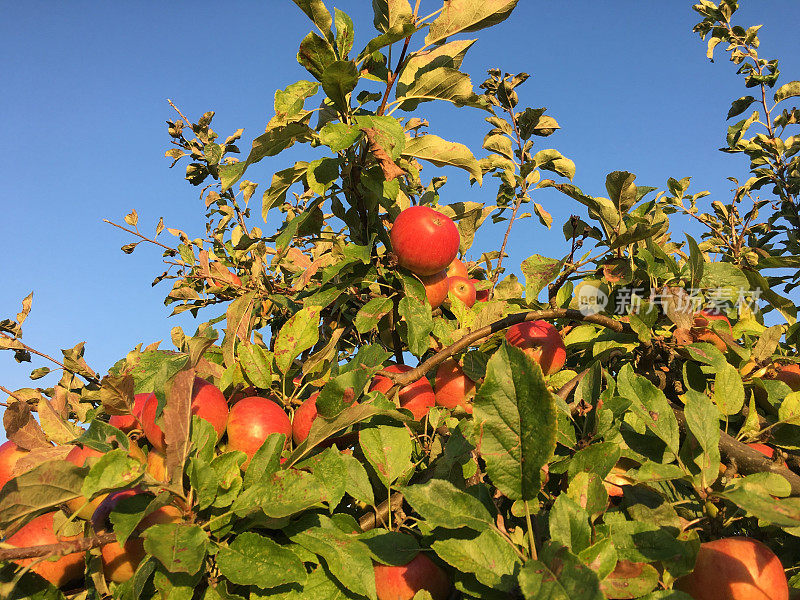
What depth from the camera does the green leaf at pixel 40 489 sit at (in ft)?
2.73

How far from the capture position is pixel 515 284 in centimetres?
221

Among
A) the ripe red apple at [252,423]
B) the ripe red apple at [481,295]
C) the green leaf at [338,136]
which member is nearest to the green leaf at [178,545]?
the ripe red apple at [252,423]

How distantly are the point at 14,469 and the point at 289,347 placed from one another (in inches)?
26.9

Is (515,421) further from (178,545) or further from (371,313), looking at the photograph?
(371,313)

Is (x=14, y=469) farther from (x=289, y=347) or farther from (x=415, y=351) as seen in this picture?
(x=415, y=351)

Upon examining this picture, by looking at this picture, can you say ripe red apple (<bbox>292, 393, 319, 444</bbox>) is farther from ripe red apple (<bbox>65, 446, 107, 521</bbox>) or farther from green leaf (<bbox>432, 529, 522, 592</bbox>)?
green leaf (<bbox>432, 529, 522, 592</bbox>)

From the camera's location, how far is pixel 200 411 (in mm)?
1193

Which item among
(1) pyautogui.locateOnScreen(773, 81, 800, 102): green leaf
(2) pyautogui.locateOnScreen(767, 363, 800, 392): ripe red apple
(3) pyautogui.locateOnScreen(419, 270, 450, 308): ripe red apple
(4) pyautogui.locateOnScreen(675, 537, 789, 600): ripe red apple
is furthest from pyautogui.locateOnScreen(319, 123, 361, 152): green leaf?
(1) pyautogui.locateOnScreen(773, 81, 800, 102): green leaf

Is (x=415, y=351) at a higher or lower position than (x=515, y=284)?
lower

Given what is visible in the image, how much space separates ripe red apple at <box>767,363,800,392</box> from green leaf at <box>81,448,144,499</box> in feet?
5.24

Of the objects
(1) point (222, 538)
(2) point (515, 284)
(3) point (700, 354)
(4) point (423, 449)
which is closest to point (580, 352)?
(2) point (515, 284)

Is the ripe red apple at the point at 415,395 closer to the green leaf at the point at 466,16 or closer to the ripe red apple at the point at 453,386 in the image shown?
the ripe red apple at the point at 453,386

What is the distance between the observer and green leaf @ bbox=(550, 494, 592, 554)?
802 millimetres

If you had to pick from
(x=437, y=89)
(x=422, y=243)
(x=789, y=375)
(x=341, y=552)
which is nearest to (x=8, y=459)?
(x=341, y=552)
